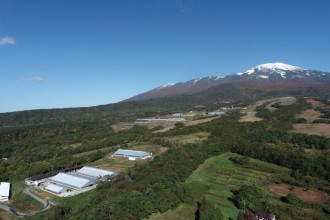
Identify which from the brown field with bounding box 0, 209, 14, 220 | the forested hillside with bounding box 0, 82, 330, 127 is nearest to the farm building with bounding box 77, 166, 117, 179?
the brown field with bounding box 0, 209, 14, 220

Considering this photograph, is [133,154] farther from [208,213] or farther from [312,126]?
[312,126]

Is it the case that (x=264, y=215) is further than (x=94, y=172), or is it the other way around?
(x=94, y=172)

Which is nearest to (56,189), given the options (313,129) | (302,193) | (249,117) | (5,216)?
(5,216)

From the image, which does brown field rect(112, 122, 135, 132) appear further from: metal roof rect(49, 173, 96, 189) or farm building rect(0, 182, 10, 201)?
farm building rect(0, 182, 10, 201)

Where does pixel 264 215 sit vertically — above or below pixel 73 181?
below

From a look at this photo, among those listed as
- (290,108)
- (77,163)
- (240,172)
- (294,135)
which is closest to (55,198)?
(77,163)

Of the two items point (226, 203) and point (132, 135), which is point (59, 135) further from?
point (226, 203)

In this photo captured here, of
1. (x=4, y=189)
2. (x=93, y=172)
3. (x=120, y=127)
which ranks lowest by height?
(x=4, y=189)
